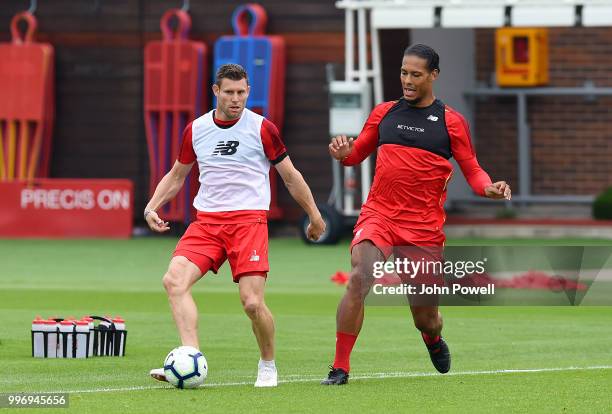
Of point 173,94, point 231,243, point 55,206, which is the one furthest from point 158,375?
point 173,94

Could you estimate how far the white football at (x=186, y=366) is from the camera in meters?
9.78

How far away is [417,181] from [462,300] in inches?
81.8

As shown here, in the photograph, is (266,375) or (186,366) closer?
(186,366)

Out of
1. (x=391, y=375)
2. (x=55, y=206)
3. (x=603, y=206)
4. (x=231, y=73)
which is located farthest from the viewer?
(x=55, y=206)

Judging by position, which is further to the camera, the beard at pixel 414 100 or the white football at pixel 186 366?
the beard at pixel 414 100

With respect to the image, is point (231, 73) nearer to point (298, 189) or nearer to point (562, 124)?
point (298, 189)

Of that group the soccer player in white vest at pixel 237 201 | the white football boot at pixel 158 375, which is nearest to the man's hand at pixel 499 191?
the soccer player in white vest at pixel 237 201

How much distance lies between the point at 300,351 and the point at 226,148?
272cm

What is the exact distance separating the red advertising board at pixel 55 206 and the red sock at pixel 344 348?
15.2m

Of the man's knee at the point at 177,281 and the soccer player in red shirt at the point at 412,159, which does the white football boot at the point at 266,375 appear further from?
the man's knee at the point at 177,281

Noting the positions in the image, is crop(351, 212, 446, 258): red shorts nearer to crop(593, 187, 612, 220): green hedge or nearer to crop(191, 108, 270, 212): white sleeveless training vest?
crop(191, 108, 270, 212): white sleeveless training vest

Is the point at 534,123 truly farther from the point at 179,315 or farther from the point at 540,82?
the point at 179,315

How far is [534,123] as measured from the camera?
26.9 meters

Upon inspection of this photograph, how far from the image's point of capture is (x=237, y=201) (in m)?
10.2
